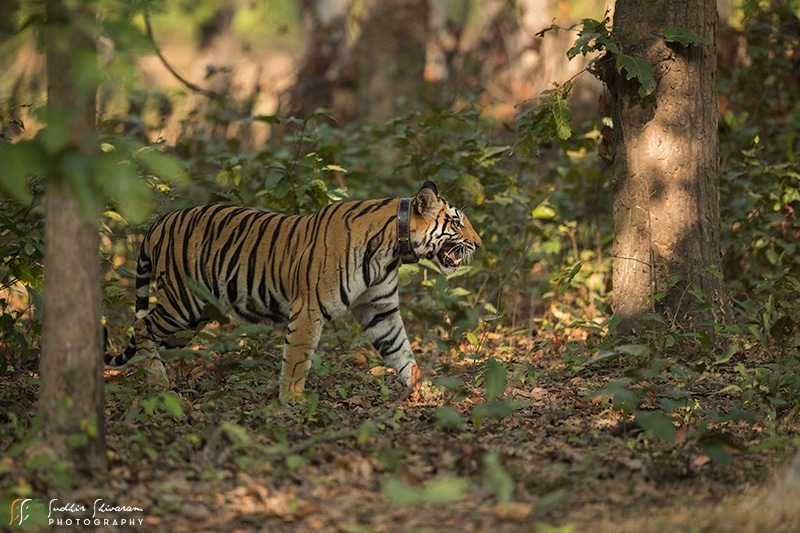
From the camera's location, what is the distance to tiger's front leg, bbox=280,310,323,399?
18.7 ft

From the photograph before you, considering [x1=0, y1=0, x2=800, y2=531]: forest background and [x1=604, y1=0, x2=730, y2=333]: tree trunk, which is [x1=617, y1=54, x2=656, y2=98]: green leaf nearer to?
[x1=604, y1=0, x2=730, y2=333]: tree trunk

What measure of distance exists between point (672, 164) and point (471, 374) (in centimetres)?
199

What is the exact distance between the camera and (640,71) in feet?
19.6

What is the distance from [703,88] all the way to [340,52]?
39.1ft

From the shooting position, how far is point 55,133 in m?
3.53

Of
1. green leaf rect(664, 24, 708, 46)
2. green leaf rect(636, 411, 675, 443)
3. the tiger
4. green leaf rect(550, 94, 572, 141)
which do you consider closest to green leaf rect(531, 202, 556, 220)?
green leaf rect(550, 94, 572, 141)

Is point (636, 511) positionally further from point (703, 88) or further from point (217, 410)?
point (703, 88)

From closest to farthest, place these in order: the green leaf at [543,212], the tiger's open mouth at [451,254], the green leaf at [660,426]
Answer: the green leaf at [660,426] → the tiger's open mouth at [451,254] → the green leaf at [543,212]

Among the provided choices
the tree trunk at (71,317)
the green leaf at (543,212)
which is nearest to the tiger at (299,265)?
the tree trunk at (71,317)

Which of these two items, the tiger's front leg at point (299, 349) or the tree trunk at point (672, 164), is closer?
the tiger's front leg at point (299, 349)

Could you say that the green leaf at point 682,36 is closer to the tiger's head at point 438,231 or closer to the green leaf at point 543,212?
the tiger's head at point 438,231

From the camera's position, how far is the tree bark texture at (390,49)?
13688mm
